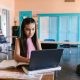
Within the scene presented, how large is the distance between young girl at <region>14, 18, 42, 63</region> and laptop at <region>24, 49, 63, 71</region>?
259mm

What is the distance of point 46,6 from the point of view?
1273 centimetres

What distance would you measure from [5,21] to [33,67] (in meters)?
10.1

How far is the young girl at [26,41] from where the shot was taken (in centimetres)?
198

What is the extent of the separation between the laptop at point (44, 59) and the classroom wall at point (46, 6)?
35.9 feet

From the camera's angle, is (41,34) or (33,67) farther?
(41,34)

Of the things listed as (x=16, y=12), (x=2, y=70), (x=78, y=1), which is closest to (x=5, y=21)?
(x=16, y=12)

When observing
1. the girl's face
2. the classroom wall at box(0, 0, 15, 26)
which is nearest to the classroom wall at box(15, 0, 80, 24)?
the classroom wall at box(0, 0, 15, 26)

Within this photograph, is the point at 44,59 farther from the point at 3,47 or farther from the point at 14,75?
the point at 3,47

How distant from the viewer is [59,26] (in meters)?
12.6

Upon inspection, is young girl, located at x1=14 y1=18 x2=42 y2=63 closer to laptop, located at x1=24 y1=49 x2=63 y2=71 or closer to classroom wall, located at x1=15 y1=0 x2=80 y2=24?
laptop, located at x1=24 y1=49 x2=63 y2=71

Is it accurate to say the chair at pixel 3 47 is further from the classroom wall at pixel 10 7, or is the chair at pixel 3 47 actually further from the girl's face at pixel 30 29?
the girl's face at pixel 30 29

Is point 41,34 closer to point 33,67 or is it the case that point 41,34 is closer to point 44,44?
point 44,44

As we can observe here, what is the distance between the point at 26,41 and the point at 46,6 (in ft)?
35.6

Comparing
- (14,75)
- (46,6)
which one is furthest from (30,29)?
(46,6)
